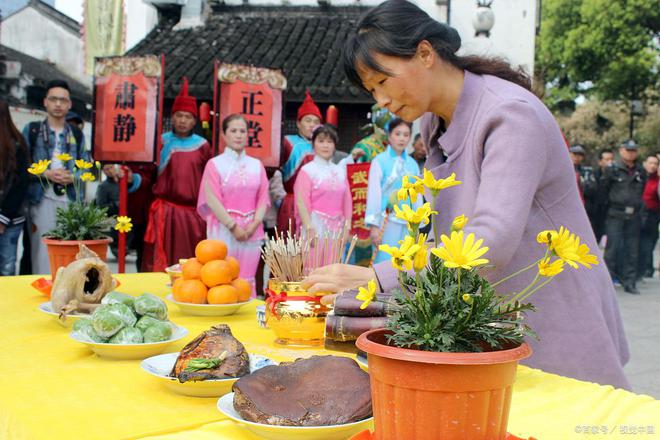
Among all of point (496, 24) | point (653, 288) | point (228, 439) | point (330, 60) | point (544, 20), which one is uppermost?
point (544, 20)

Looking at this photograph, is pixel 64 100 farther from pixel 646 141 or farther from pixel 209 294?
pixel 646 141

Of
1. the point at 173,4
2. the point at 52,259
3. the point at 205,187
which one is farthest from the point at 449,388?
the point at 173,4

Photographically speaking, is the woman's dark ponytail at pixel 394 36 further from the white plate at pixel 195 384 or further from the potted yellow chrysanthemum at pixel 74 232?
the potted yellow chrysanthemum at pixel 74 232

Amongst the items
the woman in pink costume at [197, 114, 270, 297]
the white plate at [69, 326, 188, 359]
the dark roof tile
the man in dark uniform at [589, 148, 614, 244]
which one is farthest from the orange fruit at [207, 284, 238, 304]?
the man in dark uniform at [589, 148, 614, 244]

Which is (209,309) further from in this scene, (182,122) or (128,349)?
(182,122)

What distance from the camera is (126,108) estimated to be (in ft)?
14.6

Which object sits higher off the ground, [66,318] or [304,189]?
[304,189]

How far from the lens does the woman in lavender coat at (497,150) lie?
1.28 m

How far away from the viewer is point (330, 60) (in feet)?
29.9

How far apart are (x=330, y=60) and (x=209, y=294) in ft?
25.0

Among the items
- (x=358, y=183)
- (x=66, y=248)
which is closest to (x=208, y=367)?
(x=66, y=248)

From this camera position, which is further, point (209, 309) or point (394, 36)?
point (209, 309)

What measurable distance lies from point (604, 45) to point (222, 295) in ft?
79.0

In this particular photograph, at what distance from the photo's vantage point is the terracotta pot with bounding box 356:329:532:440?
29.3 inches
